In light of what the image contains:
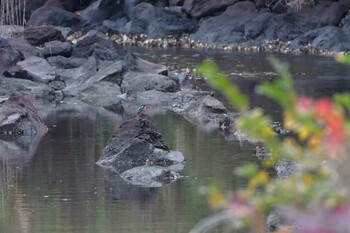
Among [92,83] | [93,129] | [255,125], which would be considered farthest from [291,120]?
[92,83]

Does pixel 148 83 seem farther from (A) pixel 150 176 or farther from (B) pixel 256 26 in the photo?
(B) pixel 256 26

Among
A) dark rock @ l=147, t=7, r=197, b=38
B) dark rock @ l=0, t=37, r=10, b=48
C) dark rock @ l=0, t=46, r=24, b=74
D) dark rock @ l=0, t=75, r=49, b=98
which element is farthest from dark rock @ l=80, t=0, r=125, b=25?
dark rock @ l=0, t=75, r=49, b=98

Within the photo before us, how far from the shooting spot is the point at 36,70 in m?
23.3

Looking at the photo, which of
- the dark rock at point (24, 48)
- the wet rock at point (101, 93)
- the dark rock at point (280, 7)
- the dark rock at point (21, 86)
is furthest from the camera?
the dark rock at point (280, 7)

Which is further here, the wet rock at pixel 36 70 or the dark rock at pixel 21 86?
the wet rock at pixel 36 70

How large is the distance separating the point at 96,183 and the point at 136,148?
49.9 inches

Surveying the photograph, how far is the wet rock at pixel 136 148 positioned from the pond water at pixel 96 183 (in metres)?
0.27

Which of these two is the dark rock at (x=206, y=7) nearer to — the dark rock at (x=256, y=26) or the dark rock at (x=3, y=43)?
the dark rock at (x=256, y=26)

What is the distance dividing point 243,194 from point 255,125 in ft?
0.88

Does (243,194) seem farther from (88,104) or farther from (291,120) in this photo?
(88,104)

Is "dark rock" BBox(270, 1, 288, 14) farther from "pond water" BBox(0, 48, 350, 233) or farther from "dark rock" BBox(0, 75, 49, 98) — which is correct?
"pond water" BBox(0, 48, 350, 233)

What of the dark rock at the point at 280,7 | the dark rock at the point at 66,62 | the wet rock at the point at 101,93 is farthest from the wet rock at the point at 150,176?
the dark rock at the point at 280,7

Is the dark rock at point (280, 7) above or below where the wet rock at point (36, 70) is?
above

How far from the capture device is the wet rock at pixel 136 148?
12703mm
